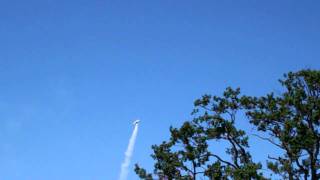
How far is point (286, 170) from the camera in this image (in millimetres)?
45812

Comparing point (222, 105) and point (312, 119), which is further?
point (222, 105)

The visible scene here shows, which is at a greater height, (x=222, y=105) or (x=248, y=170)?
(x=222, y=105)

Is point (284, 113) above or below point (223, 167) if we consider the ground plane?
above

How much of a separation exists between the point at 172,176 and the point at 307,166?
36.1 feet

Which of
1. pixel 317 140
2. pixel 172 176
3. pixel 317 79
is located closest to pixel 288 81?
pixel 317 79

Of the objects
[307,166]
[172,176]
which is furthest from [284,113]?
[172,176]

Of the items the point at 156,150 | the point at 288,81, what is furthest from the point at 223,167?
the point at 288,81

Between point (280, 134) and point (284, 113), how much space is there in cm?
178

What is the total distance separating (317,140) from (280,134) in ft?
9.99

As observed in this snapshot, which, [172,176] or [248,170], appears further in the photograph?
[172,176]

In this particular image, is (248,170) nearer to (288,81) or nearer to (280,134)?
(280,134)

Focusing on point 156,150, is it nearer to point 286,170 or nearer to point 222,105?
point 222,105

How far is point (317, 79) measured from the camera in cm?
4678

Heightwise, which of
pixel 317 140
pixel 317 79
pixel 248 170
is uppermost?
pixel 317 79
